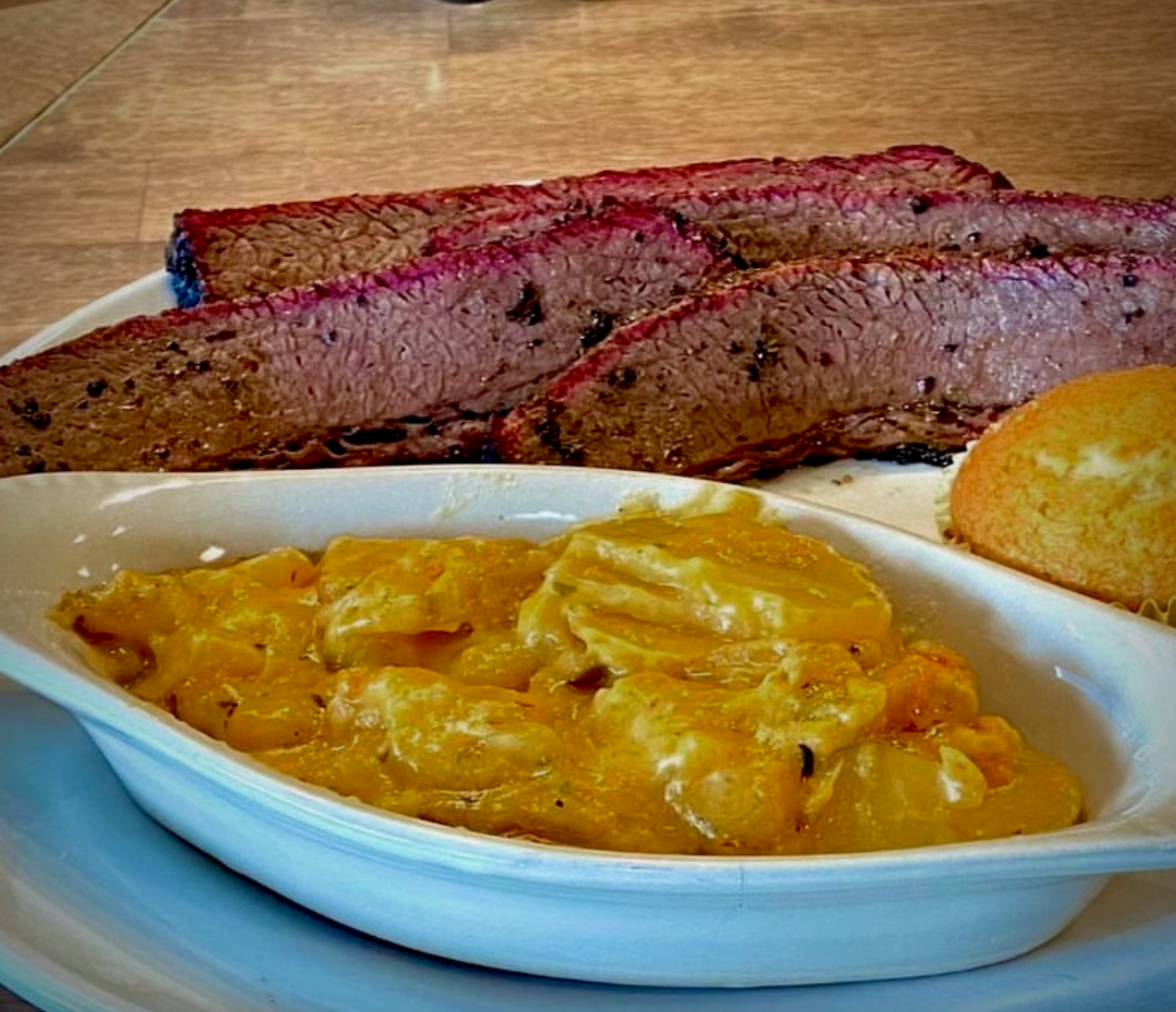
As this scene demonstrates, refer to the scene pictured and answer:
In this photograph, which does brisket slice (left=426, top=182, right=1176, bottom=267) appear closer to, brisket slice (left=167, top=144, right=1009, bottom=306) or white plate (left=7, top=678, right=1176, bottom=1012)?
brisket slice (left=167, top=144, right=1009, bottom=306)

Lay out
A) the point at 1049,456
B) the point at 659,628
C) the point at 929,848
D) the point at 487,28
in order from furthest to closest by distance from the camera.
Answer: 1. the point at 487,28
2. the point at 1049,456
3. the point at 659,628
4. the point at 929,848

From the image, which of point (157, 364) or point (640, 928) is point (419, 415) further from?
point (640, 928)

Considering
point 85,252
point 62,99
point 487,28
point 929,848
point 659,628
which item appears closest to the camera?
point 929,848

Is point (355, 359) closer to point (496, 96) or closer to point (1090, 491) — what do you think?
point (1090, 491)

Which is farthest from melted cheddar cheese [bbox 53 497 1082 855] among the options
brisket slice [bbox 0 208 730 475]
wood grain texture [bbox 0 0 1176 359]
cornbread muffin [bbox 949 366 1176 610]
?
wood grain texture [bbox 0 0 1176 359]

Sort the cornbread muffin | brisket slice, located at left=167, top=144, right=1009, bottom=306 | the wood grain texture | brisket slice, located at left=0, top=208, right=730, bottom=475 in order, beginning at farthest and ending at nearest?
the wood grain texture → brisket slice, located at left=167, top=144, right=1009, bottom=306 → brisket slice, located at left=0, top=208, right=730, bottom=475 → the cornbread muffin

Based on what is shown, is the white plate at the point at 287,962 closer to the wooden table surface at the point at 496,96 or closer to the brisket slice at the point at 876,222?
the brisket slice at the point at 876,222

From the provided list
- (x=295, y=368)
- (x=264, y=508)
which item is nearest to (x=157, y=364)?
(x=295, y=368)
